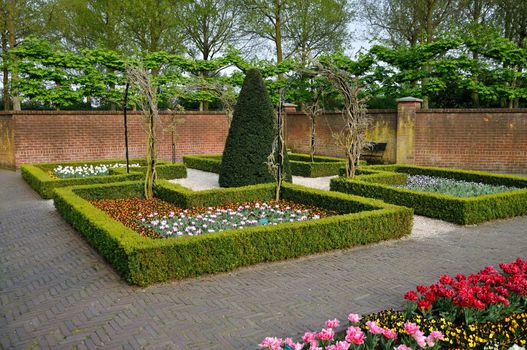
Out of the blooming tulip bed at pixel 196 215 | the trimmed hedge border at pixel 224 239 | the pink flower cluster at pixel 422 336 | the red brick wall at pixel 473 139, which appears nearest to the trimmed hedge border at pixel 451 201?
the trimmed hedge border at pixel 224 239

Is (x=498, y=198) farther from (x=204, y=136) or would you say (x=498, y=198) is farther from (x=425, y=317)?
(x=204, y=136)

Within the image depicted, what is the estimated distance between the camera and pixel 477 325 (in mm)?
3709

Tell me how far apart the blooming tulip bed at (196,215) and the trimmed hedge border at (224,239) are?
19.8 inches

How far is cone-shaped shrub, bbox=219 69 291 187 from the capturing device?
10.8 m

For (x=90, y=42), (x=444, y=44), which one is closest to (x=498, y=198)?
(x=444, y=44)

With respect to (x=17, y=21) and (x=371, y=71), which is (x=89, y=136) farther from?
(x=371, y=71)

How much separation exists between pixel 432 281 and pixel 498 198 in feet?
13.5

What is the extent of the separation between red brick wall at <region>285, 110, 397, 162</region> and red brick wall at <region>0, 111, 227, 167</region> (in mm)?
4188

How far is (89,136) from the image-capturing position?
1755cm

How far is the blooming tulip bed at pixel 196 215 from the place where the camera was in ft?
22.6

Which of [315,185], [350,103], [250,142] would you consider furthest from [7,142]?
[350,103]

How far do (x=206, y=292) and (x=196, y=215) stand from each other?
3.06m

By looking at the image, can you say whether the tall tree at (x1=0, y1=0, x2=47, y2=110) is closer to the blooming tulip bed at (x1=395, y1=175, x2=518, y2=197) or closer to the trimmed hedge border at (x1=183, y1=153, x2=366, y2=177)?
the trimmed hedge border at (x1=183, y1=153, x2=366, y2=177)

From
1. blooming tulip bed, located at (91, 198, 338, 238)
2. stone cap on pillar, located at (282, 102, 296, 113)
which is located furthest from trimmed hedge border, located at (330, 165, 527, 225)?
stone cap on pillar, located at (282, 102, 296, 113)
